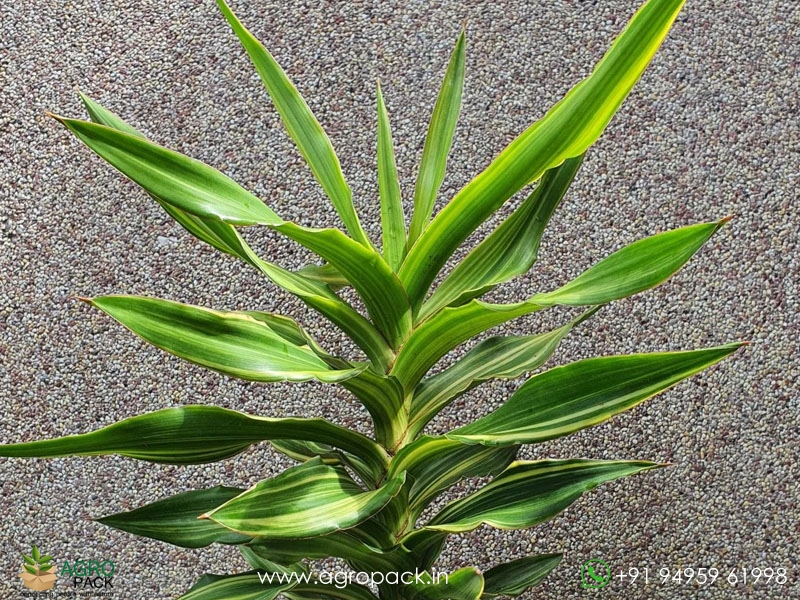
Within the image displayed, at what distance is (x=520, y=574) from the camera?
0.95 m

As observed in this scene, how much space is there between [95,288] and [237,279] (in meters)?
0.24

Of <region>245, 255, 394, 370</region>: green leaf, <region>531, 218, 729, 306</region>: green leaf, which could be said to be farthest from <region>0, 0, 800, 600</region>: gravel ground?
<region>531, 218, 729, 306</region>: green leaf

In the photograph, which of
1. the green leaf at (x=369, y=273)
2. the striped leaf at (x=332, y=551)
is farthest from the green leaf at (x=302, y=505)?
the green leaf at (x=369, y=273)

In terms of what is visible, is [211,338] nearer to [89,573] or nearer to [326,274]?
[326,274]

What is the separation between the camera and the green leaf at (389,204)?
820mm

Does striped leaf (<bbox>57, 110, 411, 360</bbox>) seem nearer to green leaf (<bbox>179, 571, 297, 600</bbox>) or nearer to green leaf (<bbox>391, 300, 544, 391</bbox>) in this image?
green leaf (<bbox>391, 300, 544, 391</bbox>)

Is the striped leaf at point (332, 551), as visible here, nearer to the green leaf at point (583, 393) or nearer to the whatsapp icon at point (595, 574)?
the green leaf at point (583, 393)

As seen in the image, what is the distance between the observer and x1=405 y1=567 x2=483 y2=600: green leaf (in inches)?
28.9

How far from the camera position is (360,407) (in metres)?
1.33

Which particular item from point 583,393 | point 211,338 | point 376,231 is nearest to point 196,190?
point 211,338

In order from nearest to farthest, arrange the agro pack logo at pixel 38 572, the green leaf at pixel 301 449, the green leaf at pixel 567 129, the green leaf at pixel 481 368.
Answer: the green leaf at pixel 567 129
the green leaf at pixel 481 368
the green leaf at pixel 301 449
the agro pack logo at pixel 38 572

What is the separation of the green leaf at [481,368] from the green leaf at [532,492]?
10cm

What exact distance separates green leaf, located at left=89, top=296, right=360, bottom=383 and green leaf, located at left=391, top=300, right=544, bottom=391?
0.27 ft

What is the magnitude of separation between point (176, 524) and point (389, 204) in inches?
15.9
